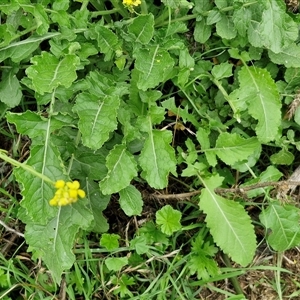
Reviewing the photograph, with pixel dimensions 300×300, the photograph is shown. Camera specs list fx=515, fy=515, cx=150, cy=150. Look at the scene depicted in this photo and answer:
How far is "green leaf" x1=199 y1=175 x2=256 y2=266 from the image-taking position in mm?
2525

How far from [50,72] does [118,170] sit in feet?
1.79

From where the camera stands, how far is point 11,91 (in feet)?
8.63

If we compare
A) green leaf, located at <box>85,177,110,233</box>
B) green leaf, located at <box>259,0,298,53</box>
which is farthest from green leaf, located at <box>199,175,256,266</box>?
green leaf, located at <box>259,0,298,53</box>

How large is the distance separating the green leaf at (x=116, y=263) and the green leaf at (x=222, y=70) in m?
1.06

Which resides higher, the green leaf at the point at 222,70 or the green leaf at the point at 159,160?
the green leaf at the point at 222,70

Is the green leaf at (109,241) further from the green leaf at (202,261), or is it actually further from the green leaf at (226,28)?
the green leaf at (226,28)

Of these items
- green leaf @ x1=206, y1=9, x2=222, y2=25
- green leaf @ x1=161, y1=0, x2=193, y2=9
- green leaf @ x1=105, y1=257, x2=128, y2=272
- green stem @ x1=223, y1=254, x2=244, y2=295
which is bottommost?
green stem @ x1=223, y1=254, x2=244, y2=295

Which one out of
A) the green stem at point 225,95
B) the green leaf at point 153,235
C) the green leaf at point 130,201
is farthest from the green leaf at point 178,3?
the green leaf at point 153,235

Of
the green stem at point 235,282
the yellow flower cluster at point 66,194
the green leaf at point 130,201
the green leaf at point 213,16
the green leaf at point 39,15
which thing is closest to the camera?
the yellow flower cluster at point 66,194

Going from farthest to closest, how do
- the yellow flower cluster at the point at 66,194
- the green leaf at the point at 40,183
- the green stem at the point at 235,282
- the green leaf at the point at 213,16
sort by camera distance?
the green stem at the point at 235,282 → the green leaf at the point at 213,16 → the green leaf at the point at 40,183 → the yellow flower cluster at the point at 66,194

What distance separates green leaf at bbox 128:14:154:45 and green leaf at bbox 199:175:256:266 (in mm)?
766

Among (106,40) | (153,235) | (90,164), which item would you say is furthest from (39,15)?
(153,235)

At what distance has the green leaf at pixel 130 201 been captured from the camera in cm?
251

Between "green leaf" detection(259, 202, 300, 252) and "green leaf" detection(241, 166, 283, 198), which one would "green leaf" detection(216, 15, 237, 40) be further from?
"green leaf" detection(259, 202, 300, 252)
